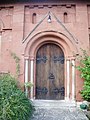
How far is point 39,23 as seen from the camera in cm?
718

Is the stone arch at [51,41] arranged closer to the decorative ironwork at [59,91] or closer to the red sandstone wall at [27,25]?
the red sandstone wall at [27,25]

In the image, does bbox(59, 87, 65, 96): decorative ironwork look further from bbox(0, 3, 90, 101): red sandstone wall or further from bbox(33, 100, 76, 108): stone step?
bbox(0, 3, 90, 101): red sandstone wall

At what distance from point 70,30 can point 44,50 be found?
1286 millimetres

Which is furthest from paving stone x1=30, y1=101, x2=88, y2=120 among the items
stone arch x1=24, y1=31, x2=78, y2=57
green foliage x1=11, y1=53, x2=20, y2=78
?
stone arch x1=24, y1=31, x2=78, y2=57

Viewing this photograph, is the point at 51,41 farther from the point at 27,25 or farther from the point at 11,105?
the point at 11,105

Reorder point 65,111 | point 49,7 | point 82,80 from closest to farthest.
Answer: point 65,111, point 82,80, point 49,7

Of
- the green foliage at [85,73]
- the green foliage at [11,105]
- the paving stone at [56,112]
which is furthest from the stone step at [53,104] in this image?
the green foliage at [11,105]

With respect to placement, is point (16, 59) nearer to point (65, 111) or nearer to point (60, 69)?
point (60, 69)

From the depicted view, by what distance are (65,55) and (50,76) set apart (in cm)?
101

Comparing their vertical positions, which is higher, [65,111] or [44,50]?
[44,50]

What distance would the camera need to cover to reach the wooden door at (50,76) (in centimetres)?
734

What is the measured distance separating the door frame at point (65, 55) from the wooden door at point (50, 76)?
0.23 m

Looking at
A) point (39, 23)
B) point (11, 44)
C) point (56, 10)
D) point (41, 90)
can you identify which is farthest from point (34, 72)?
point (56, 10)

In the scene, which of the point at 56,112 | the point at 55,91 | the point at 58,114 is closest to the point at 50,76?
the point at 55,91
